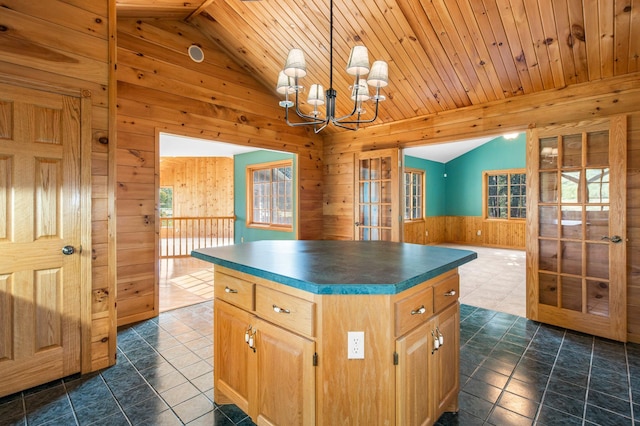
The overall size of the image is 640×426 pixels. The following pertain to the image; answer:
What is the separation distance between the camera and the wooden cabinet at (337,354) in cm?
133

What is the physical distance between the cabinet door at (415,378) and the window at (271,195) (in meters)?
4.98

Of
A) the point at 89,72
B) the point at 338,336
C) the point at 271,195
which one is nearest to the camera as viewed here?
the point at 338,336

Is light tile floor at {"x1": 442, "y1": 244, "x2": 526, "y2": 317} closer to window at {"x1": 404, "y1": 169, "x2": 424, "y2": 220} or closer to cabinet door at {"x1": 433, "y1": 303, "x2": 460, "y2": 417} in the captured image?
window at {"x1": 404, "y1": 169, "x2": 424, "y2": 220}

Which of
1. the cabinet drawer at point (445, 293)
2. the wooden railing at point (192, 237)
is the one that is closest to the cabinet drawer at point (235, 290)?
the cabinet drawer at point (445, 293)

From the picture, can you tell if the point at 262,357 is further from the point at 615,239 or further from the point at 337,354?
the point at 615,239

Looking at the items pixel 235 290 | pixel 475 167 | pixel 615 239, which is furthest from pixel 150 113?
pixel 475 167

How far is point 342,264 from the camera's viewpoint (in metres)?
1.68

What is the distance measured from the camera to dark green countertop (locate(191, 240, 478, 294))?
1304 mm

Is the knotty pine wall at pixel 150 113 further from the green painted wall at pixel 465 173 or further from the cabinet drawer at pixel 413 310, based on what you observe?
the green painted wall at pixel 465 173

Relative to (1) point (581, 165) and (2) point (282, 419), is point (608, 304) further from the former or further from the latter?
(2) point (282, 419)

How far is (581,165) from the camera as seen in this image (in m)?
3.06

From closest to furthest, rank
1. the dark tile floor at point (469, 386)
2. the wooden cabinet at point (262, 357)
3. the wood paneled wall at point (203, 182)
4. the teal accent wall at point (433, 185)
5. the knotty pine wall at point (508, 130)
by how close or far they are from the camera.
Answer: the wooden cabinet at point (262, 357), the dark tile floor at point (469, 386), the knotty pine wall at point (508, 130), the teal accent wall at point (433, 185), the wood paneled wall at point (203, 182)

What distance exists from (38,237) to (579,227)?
453cm

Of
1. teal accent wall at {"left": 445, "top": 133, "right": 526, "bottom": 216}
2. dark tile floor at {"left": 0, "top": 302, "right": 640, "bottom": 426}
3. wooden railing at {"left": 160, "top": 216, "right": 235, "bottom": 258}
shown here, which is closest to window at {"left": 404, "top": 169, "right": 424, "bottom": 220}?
teal accent wall at {"left": 445, "top": 133, "right": 526, "bottom": 216}
